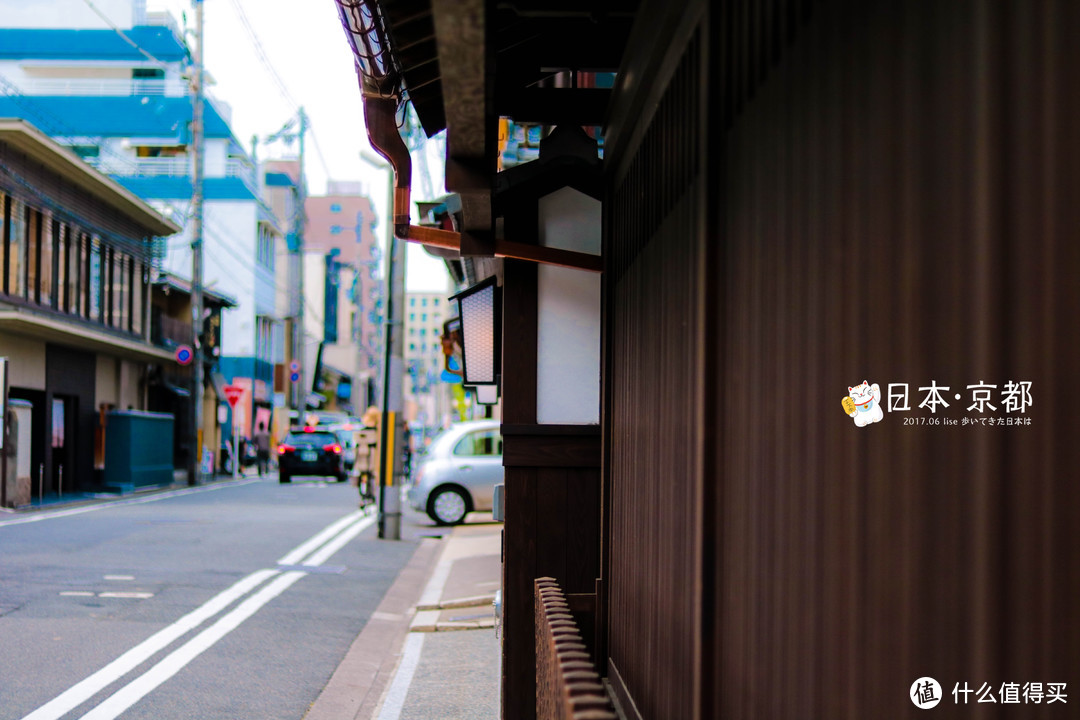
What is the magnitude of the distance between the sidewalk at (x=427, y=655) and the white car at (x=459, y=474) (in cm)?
456

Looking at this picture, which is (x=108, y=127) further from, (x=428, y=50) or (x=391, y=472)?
(x=428, y=50)

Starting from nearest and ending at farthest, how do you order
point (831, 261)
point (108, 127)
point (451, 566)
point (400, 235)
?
1. point (831, 261)
2. point (400, 235)
3. point (451, 566)
4. point (108, 127)

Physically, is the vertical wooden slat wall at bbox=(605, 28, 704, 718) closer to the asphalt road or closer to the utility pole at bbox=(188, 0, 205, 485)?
the asphalt road

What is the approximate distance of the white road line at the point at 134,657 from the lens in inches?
242

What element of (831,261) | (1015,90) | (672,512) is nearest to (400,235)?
(672,512)

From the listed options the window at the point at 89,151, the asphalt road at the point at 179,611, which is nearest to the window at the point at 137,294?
the window at the point at 89,151

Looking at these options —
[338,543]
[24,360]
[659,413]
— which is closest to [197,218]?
[24,360]

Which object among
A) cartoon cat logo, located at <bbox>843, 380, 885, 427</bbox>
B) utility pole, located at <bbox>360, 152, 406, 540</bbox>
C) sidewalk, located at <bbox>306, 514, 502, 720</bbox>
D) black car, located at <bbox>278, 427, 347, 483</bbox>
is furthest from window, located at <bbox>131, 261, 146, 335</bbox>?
cartoon cat logo, located at <bbox>843, 380, 885, 427</bbox>

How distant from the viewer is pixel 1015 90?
156 centimetres

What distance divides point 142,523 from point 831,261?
17.2 m

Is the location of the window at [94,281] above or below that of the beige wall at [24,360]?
above

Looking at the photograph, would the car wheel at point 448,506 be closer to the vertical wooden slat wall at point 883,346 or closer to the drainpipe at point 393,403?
the drainpipe at point 393,403

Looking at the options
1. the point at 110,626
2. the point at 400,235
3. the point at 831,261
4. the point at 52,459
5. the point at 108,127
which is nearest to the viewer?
the point at 831,261

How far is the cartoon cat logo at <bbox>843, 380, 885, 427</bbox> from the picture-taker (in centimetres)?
176
